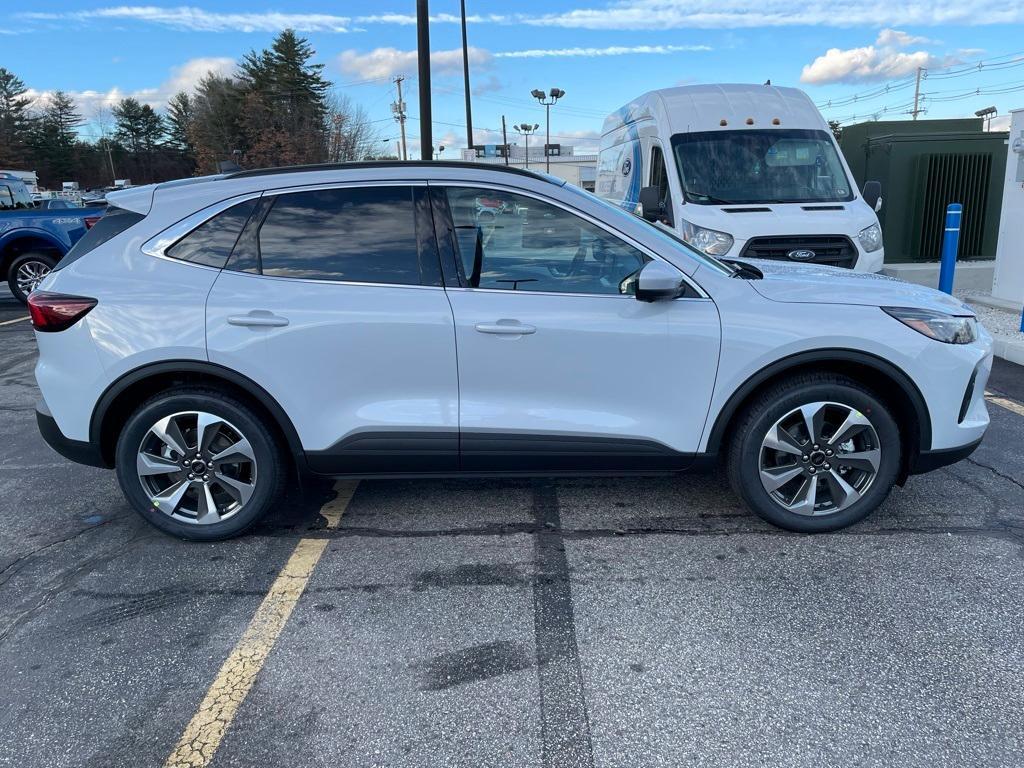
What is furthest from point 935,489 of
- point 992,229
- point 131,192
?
point 992,229

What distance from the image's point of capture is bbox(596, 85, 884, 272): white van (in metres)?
6.93

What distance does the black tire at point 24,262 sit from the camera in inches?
467

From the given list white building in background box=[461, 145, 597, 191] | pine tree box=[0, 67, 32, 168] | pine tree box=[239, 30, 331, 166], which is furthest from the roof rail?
pine tree box=[0, 67, 32, 168]

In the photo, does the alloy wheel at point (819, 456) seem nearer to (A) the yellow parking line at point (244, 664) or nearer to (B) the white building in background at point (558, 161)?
(A) the yellow parking line at point (244, 664)

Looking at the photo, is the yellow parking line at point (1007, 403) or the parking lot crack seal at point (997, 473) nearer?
the parking lot crack seal at point (997, 473)

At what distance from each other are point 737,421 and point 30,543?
3.54 metres

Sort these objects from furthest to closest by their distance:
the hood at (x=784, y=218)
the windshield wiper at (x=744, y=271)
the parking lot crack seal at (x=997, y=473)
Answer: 1. the hood at (x=784, y=218)
2. the parking lot crack seal at (x=997, y=473)
3. the windshield wiper at (x=744, y=271)

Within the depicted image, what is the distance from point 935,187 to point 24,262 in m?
14.5

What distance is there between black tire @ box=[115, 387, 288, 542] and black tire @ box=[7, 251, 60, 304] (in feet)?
33.1

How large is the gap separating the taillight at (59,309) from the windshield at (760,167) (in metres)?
5.69

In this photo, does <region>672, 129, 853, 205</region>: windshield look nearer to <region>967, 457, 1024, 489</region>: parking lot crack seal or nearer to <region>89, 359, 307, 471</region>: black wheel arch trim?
<region>967, 457, 1024, 489</region>: parking lot crack seal

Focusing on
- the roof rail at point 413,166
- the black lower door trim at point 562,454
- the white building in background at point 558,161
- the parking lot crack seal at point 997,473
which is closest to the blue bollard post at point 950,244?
the parking lot crack seal at point 997,473

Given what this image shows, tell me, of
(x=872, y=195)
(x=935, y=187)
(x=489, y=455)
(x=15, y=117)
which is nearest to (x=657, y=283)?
(x=489, y=455)

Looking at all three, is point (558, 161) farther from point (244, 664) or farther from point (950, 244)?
point (244, 664)
